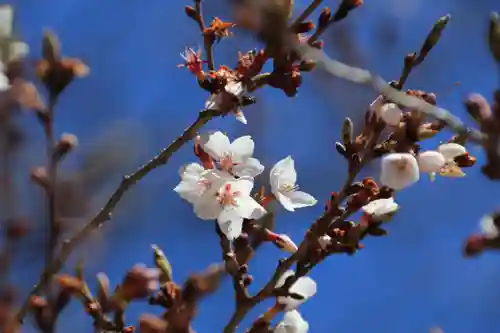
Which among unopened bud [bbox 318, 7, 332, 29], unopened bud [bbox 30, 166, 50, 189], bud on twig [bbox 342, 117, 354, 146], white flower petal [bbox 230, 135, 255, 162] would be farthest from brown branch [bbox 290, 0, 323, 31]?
unopened bud [bbox 30, 166, 50, 189]

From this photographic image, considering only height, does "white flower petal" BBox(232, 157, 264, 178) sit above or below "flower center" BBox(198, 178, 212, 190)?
above

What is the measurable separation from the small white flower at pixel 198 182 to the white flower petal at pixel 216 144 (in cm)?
4

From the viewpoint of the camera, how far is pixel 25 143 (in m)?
1.13

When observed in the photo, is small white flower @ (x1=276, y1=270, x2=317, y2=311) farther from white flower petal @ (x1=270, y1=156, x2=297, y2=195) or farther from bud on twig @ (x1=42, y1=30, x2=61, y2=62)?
bud on twig @ (x1=42, y1=30, x2=61, y2=62)

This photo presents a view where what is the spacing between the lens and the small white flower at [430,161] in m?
1.36

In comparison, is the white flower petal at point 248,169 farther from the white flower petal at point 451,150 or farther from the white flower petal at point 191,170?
the white flower petal at point 451,150

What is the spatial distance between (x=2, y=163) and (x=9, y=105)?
13 centimetres

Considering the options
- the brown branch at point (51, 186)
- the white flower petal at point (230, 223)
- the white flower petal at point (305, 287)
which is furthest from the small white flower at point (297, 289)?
the brown branch at point (51, 186)

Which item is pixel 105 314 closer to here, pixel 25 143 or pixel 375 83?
pixel 25 143

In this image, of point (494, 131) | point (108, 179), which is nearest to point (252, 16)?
point (494, 131)

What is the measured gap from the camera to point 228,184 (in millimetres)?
1544

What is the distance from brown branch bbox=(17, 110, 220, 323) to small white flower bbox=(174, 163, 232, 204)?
138 millimetres

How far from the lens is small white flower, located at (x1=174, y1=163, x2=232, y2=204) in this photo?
1521 mm

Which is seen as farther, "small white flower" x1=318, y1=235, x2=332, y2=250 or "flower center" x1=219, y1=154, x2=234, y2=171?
"flower center" x1=219, y1=154, x2=234, y2=171
